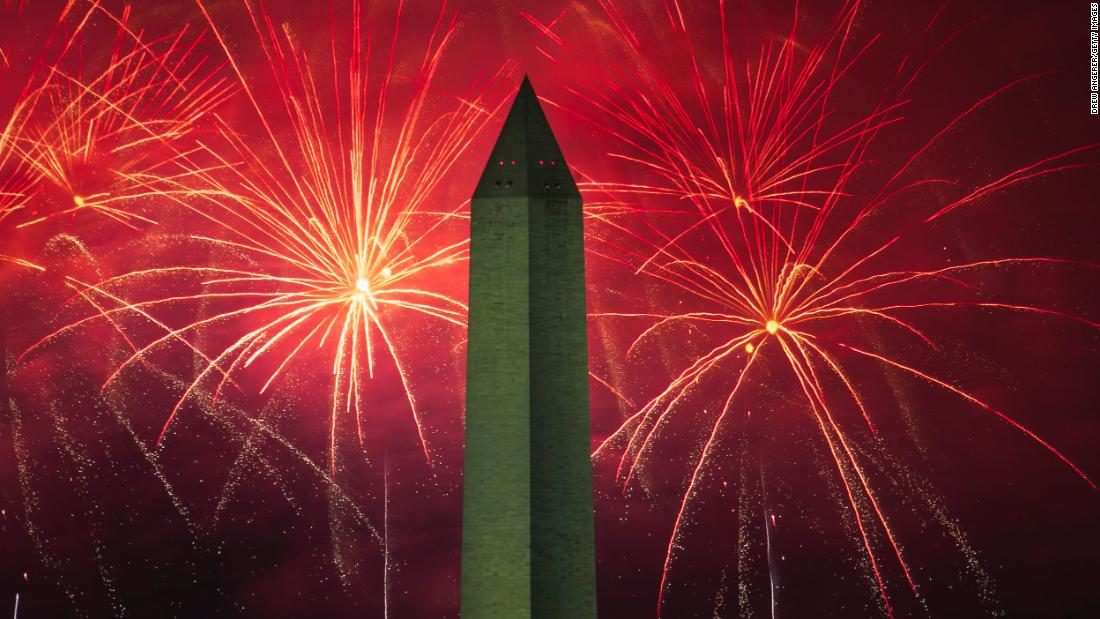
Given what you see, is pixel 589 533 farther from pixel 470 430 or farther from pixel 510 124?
pixel 510 124

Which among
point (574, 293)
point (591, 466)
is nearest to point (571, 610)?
point (591, 466)

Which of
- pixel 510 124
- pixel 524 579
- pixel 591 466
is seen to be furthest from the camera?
pixel 510 124

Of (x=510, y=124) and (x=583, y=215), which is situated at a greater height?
(x=510, y=124)

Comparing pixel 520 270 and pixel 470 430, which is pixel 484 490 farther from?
pixel 520 270

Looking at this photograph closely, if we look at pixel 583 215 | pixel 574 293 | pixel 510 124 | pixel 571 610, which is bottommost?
pixel 571 610

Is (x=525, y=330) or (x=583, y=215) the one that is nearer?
(x=525, y=330)

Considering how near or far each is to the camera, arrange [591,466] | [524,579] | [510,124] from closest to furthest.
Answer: [524,579] → [591,466] → [510,124]
